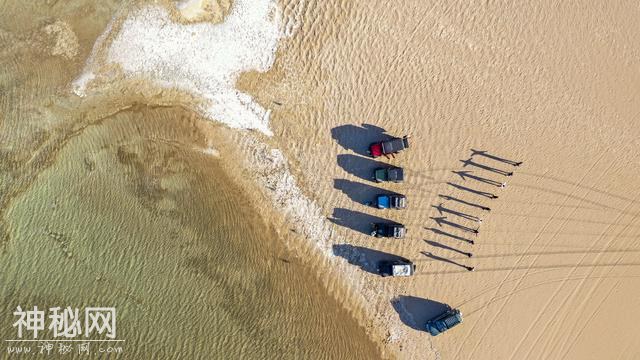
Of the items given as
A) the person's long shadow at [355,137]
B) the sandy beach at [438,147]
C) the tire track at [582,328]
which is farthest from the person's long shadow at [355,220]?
the tire track at [582,328]

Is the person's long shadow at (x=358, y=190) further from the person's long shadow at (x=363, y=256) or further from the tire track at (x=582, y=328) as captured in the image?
the tire track at (x=582, y=328)

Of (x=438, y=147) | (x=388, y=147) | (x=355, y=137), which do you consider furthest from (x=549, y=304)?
(x=355, y=137)

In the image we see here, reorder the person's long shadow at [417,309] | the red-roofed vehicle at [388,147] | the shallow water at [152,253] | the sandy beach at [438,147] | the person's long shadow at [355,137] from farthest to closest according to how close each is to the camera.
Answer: the person's long shadow at [417,309] < the person's long shadow at [355,137] < the sandy beach at [438,147] < the red-roofed vehicle at [388,147] < the shallow water at [152,253]

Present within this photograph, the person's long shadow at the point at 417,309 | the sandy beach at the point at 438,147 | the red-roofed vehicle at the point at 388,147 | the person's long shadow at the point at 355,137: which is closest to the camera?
the red-roofed vehicle at the point at 388,147

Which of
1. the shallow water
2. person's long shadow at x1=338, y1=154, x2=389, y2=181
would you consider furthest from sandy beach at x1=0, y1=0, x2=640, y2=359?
the shallow water

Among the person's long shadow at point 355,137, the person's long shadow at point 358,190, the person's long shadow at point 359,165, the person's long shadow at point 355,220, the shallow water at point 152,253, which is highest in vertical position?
the person's long shadow at point 355,137

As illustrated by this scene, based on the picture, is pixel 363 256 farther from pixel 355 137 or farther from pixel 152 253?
pixel 152 253

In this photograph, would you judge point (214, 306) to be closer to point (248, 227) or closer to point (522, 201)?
point (248, 227)
